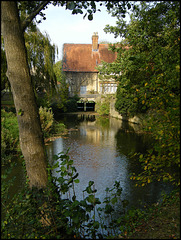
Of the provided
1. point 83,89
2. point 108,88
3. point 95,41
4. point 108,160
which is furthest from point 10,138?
point 95,41

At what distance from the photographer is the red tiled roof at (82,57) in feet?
120

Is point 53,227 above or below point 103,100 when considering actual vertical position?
below

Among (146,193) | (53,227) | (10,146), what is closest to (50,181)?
(53,227)

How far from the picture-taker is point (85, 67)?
36875 mm

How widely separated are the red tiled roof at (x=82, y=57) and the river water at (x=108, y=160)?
66.6 ft

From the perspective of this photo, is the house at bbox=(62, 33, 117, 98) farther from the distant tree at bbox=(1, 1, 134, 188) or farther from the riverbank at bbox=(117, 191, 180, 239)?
the riverbank at bbox=(117, 191, 180, 239)

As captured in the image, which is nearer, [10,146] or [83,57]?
[10,146]

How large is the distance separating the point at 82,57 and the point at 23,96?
34.8 m

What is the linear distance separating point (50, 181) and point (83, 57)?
3505cm

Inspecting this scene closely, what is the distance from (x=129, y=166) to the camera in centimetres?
934

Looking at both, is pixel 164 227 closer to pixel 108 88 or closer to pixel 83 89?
pixel 108 88

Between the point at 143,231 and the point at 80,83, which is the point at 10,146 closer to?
the point at 143,231

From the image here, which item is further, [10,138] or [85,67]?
[85,67]

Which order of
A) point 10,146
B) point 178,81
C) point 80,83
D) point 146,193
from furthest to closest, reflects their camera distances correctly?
point 80,83 < point 10,146 < point 146,193 < point 178,81
